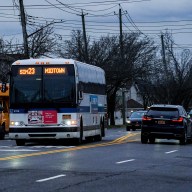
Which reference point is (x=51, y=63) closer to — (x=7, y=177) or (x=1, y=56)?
(x=7, y=177)

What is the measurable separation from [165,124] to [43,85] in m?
5.53

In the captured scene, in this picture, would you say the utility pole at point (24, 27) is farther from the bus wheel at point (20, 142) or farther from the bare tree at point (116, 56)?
the bare tree at point (116, 56)

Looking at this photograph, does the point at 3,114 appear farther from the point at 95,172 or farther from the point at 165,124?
the point at 95,172

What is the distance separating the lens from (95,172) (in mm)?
15508

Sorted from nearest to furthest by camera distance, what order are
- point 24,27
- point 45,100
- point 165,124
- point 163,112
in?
point 45,100
point 165,124
point 163,112
point 24,27

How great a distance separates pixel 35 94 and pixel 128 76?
37839 millimetres

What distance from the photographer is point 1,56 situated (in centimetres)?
5612

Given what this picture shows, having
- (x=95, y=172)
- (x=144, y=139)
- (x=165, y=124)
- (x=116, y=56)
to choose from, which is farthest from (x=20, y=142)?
(x=116, y=56)

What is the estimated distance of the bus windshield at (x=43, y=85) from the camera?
27266 mm

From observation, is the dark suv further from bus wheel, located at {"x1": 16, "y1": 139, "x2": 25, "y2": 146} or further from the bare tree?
the bare tree

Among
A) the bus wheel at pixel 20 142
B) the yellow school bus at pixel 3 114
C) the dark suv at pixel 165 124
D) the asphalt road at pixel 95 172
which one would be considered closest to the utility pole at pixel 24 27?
the yellow school bus at pixel 3 114

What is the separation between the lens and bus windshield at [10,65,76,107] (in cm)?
2727

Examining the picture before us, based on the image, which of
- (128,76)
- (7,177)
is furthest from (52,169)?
(128,76)

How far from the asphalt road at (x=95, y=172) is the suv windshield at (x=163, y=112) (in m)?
6.86
